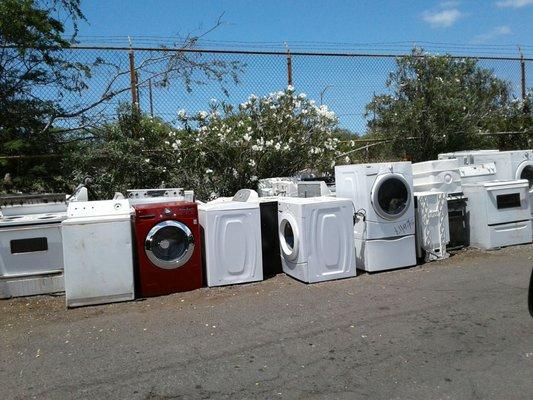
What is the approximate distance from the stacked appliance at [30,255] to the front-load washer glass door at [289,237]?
9.25 ft

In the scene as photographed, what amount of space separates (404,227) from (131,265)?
12.1 ft

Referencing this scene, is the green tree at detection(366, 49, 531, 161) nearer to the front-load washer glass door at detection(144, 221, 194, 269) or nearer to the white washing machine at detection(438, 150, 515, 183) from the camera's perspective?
the white washing machine at detection(438, 150, 515, 183)

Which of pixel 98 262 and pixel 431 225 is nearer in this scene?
pixel 98 262

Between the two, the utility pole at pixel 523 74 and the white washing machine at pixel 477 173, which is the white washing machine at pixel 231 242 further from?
the utility pole at pixel 523 74

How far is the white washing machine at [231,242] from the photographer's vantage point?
21.9ft

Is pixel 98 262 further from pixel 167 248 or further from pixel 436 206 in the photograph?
pixel 436 206

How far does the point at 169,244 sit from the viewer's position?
21.4 feet

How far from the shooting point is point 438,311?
5.44 metres

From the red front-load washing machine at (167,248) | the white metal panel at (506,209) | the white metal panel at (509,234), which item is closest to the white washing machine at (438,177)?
the white metal panel at (506,209)

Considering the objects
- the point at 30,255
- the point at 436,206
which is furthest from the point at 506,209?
the point at 30,255

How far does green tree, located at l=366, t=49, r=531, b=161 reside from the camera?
1147 cm

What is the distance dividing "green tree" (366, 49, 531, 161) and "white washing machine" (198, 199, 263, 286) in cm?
595

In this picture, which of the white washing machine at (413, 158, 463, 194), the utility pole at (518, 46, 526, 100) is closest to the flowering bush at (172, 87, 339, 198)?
the white washing machine at (413, 158, 463, 194)

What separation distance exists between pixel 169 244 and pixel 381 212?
9.28 feet
